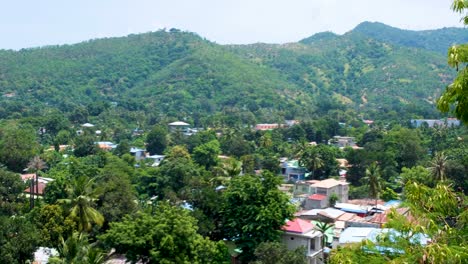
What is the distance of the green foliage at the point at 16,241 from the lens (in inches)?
812

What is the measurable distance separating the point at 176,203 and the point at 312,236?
9.78 metres

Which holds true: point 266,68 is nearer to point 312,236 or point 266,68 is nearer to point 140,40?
point 140,40

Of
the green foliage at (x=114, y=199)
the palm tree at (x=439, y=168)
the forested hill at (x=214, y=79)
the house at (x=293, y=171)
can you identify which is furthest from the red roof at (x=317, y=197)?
the forested hill at (x=214, y=79)

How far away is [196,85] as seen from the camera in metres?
127

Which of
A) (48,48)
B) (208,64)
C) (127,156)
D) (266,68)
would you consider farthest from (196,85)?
(127,156)

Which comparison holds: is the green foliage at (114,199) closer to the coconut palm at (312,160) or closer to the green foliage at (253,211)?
the green foliage at (253,211)

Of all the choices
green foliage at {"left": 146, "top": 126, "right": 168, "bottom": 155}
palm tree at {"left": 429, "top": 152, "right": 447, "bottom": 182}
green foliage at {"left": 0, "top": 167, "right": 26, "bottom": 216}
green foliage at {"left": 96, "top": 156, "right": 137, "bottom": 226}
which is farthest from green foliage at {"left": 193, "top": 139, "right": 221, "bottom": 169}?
palm tree at {"left": 429, "top": 152, "right": 447, "bottom": 182}

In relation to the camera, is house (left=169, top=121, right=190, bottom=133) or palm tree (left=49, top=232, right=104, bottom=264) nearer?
palm tree (left=49, top=232, right=104, bottom=264)

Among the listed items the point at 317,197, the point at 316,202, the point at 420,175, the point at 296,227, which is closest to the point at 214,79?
the point at 317,197

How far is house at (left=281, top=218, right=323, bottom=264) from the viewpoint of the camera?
82.8 feet

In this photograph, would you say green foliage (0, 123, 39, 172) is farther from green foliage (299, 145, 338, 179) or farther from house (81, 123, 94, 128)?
house (81, 123, 94, 128)

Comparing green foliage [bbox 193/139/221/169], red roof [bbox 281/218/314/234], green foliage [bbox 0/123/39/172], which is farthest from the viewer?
green foliage [bbox 193/139/221/169]

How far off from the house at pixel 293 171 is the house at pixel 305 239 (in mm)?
25541

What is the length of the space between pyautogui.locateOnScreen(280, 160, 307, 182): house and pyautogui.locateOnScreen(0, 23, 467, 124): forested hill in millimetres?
42455
